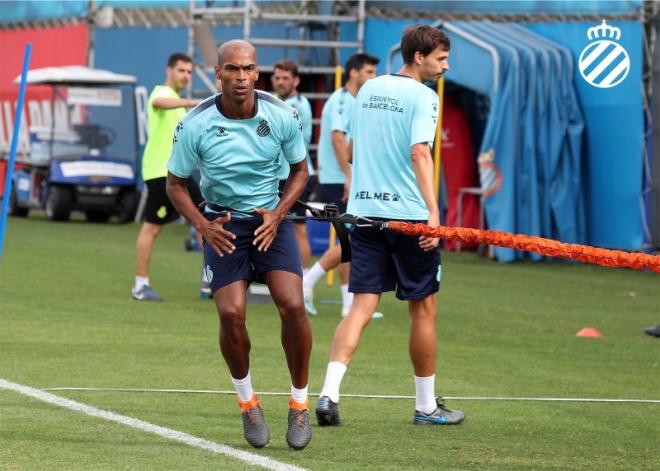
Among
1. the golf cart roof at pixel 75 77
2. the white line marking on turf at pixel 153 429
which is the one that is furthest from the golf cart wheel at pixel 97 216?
the white line marking on turf at pixel 153 429

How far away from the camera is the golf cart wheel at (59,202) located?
86.8 feet

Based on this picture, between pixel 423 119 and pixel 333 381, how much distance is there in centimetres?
138

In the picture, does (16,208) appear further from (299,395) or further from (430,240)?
(299,395)

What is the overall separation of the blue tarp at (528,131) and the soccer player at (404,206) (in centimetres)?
1135

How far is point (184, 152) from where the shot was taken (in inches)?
285

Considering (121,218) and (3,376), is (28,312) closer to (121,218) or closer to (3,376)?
(3,376)

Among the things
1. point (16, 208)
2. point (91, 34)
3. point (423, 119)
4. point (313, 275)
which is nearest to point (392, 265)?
point (423, 119)

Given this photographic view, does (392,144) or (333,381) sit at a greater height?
(392,144)

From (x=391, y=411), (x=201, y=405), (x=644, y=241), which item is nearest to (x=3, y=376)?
(x=201, y=405)

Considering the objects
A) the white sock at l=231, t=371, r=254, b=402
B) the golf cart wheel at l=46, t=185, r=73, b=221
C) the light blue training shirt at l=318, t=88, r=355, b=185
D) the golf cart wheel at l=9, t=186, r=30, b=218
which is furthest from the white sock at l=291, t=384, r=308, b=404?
the golf cart wheel at l=9, t=186, r=30, b=218

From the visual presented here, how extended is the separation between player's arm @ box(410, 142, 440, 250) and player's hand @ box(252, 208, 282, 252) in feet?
3.20

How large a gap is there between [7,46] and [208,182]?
86.5 ft

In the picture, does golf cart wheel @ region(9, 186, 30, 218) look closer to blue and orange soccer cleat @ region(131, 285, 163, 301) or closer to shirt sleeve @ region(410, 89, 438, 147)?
blue and orange soccer cleat @ region(131, 285, 163, 301)

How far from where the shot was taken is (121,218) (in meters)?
27.3
